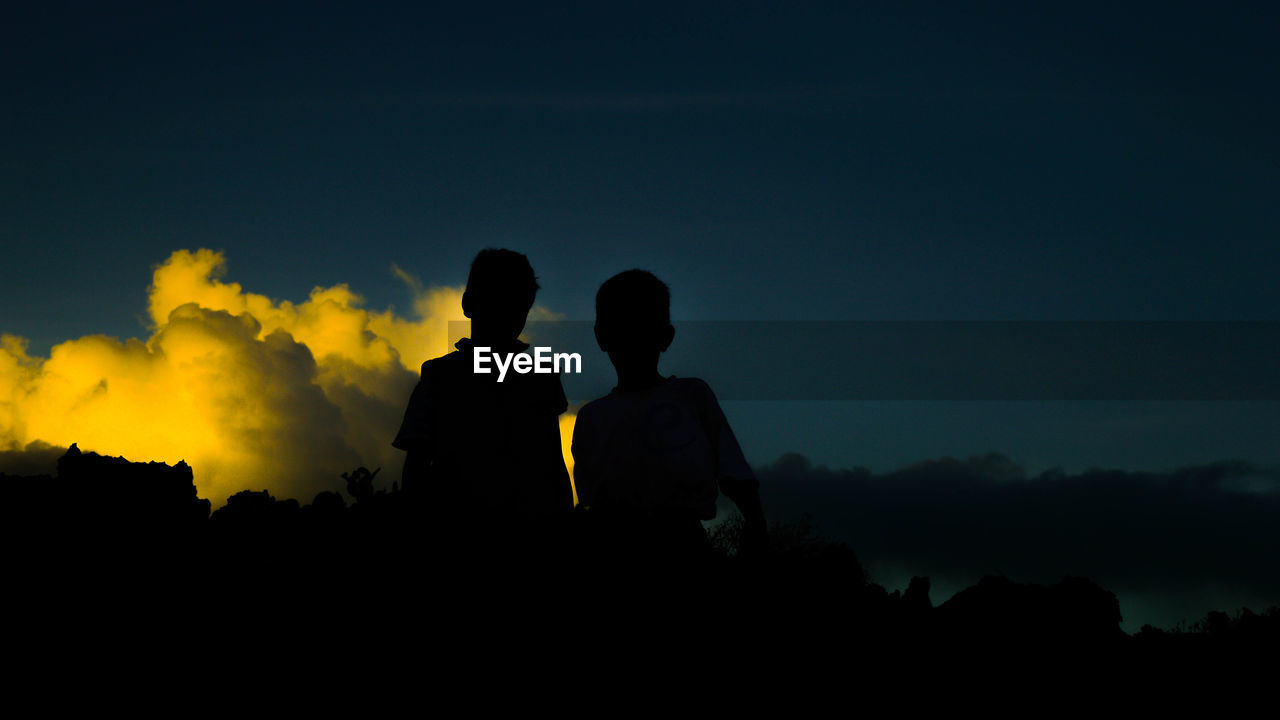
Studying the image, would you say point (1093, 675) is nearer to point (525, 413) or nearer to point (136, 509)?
point (525, 413)

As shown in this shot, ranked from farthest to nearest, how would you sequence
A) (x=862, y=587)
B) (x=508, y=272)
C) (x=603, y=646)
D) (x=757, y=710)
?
1. (x=508, y=272)
2. (x=862, y=587)
3. (x=603, y=646)
4. (x=757, y=710)

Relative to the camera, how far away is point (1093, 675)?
4297 millimetres

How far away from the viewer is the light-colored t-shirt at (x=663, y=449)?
15.7 feet

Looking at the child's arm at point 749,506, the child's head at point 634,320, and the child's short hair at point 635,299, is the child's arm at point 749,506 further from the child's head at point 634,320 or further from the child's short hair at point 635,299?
the child's short hair at point 635,299

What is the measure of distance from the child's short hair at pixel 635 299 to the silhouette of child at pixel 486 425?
1.07m

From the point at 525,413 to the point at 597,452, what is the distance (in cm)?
132

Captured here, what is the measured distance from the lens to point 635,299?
16.5ft

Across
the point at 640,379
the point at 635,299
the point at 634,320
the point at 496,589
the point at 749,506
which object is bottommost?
the point at 496,589

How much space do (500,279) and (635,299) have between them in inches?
51.4

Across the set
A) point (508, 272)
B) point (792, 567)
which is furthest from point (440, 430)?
point (792, 567)

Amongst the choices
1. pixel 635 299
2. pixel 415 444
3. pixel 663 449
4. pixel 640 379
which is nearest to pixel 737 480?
pixel 663 449

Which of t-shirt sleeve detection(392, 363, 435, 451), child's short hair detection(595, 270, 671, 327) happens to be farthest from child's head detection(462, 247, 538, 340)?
child's short hair detection(595, 270, 671, 327)

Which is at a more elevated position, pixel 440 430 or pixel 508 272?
pixel 508 272

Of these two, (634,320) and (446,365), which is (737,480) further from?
(446,365)
